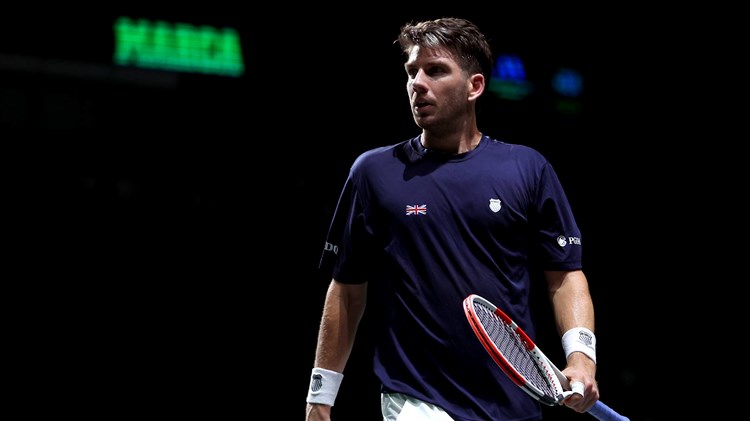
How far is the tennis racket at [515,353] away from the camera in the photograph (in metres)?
2.90

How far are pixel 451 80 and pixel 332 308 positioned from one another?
2.88 feet

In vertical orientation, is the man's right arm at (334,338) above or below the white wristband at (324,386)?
above

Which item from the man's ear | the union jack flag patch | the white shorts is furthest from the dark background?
the white shorts

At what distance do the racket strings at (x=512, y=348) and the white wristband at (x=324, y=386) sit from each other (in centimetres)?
70

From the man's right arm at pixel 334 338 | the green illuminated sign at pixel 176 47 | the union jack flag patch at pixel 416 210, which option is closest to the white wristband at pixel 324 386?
the man's right arm at pixel 334 338

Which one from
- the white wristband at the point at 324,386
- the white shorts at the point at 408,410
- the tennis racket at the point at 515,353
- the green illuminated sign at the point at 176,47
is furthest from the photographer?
the green illuminated sign at the point at 176,47

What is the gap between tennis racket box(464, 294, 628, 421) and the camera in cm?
290

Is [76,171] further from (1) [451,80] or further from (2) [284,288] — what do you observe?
(1) [451,80]

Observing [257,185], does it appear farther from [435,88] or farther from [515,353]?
[515,353]

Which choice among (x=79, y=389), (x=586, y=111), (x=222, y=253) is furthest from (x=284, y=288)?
(x=586, y=111)

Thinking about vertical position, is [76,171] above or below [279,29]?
below

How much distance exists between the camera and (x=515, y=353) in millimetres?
3047

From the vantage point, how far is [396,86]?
9.07 m

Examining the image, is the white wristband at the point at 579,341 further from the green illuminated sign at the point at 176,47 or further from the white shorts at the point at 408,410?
the green illuminated sign at the point at 176,47
